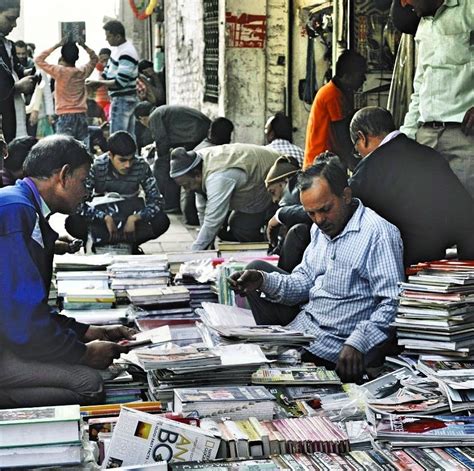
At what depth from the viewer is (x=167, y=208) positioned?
38.3 feet

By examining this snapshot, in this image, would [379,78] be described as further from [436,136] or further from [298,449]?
[298,449]

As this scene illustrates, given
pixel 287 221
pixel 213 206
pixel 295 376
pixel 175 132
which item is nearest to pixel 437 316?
pixel 295 376

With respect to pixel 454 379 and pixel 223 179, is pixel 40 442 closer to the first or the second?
pixel 454 379

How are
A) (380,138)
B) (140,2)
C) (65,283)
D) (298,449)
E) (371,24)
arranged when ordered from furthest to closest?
1. (140,2)
2. (371,24)
3. (65,283)
4. (380,138)
5. (298,449)

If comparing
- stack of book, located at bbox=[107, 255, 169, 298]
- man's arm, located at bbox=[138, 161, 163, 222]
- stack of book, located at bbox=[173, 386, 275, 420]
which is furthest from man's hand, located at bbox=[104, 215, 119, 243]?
stack of book, located at bbox=[173, 386, 275, 420]

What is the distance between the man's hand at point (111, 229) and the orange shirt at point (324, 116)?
1520 millimetres

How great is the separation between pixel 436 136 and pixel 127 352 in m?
2.42

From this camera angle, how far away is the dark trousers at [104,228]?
821cm

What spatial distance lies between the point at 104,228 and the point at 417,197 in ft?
10.8

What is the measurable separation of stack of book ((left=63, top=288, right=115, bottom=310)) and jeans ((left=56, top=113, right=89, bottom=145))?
7.01 m

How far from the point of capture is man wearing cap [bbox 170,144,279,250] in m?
7.60

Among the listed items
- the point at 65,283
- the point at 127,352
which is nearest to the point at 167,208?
the point at 65,283

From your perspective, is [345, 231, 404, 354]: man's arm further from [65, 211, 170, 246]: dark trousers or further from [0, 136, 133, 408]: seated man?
[65, 211, 170, 246]: dark trousers

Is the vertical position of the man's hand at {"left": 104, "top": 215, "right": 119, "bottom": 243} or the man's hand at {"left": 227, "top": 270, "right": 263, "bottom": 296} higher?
the man's hand at {"left": 227, "top": 270, "right": 263, "bottom": 296}
